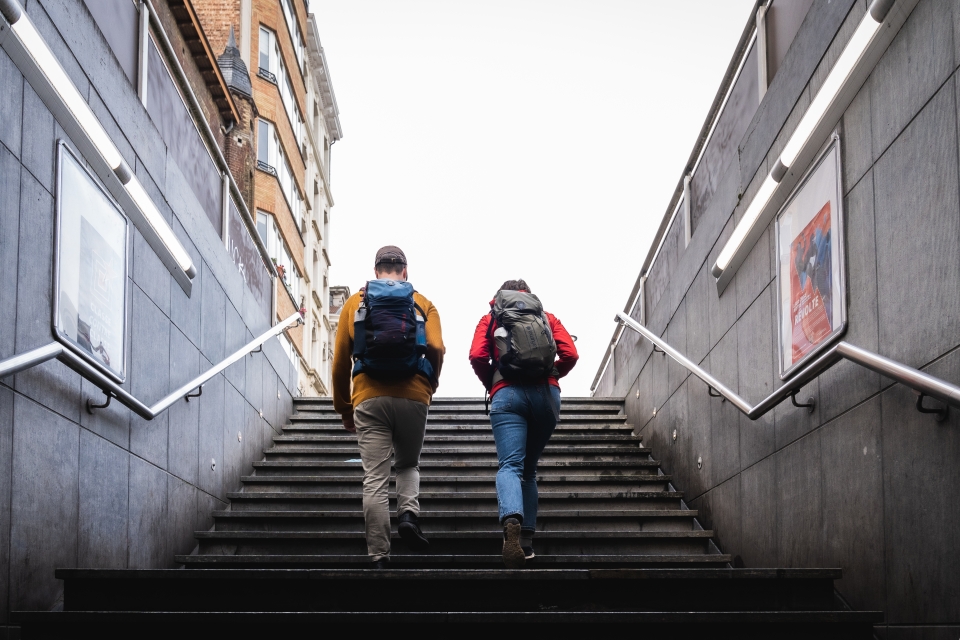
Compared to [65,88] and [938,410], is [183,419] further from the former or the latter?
[938,410]

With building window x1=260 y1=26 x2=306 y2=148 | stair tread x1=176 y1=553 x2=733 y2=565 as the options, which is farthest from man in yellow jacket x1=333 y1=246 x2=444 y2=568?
building window x1=260 y1=26 x2=306 y2=148

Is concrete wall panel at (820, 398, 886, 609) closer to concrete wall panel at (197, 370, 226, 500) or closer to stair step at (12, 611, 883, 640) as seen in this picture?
stair step at (12, 611, 883, 640)

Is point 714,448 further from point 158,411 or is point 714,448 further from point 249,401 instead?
point 249,401

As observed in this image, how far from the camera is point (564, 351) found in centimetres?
636

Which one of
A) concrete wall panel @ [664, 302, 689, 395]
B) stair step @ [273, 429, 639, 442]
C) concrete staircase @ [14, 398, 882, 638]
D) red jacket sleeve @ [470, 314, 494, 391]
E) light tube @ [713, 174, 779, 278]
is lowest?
concrete staircase @ [14, 398, 882, 638]

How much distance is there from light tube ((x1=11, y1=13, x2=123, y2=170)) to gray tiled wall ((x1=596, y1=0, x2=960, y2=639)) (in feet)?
11.8

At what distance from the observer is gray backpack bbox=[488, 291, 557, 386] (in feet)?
19.5

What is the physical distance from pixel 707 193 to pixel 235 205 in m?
4.13

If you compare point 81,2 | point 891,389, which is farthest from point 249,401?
point 891,389

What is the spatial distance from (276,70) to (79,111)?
30470 millimetres

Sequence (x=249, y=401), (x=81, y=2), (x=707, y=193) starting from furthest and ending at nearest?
(x=249, y=401), (x=707, y=193), (x=81, y=2)

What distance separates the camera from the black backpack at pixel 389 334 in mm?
5691

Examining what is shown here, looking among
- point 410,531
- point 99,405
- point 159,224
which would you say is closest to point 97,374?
point 99,405

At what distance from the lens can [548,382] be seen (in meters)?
6.09
